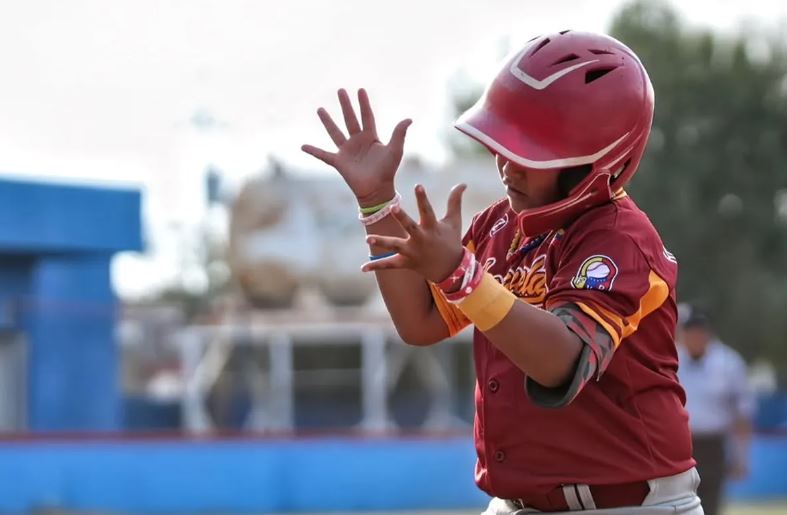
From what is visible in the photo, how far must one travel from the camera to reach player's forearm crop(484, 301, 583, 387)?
3180 millimetres

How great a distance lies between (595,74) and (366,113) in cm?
56

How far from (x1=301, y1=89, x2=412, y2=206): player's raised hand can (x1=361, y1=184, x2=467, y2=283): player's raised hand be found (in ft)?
1.77

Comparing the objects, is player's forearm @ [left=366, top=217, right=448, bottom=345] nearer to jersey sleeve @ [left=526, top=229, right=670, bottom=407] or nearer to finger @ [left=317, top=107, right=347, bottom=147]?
finger @ [left=317, top=107, right=347, bottom=147]

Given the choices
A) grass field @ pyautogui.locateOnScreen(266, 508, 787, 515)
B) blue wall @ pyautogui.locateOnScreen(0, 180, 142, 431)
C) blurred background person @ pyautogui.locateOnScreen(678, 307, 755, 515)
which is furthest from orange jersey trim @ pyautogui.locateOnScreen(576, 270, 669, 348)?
blue wall @ pyautogui.locateOnScreen(0, 180, 142, 431)

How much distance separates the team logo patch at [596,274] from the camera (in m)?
3.33

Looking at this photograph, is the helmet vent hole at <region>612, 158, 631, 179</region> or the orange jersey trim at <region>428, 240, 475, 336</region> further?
the orange jersey trim at <region>428, 240, 475, 336</region>

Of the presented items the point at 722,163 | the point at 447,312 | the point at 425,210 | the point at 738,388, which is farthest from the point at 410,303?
the point at 722,163

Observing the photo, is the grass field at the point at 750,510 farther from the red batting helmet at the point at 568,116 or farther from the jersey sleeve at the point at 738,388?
the red batting helmet at the point at 568,116

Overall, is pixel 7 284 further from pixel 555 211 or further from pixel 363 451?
pixel 555 211

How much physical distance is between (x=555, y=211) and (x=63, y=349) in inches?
812

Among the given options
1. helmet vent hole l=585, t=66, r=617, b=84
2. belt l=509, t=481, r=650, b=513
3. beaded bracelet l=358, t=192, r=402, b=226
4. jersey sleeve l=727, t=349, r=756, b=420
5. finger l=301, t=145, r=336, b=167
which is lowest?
jersey sleeve l=727, t=349, r=756, b=420

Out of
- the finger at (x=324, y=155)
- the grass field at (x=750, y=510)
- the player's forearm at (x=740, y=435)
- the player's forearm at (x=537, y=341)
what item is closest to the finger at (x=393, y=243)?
the player's forearm at (x=537, y=341)

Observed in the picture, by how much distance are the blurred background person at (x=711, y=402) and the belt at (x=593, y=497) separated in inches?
274

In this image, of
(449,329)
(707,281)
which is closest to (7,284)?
(449,329)
